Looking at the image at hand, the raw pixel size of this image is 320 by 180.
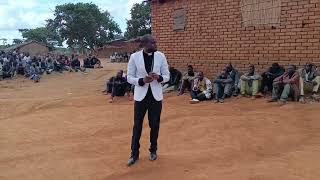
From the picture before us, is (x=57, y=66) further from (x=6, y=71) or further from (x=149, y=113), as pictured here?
(x=149, y=113)

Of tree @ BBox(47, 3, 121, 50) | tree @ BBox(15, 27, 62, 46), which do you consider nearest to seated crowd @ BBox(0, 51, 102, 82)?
tree @ BBox(47, 3, 121, 50)

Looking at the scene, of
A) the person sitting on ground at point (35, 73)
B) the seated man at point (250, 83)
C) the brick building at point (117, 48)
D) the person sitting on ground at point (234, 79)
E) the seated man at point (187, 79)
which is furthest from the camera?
the brick building at point (117, 48)

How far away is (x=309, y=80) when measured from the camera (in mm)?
9820

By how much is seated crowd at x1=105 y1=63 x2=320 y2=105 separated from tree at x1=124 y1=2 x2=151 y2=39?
34.2 metres

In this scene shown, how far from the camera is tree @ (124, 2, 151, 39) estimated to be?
46.8m

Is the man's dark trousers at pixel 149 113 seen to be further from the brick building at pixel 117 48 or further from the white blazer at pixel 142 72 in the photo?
the brick building at pixel 117 48


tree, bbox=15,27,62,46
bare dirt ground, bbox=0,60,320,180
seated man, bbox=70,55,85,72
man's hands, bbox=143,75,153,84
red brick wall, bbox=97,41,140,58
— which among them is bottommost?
bare dirt ground, bbox=0,60,320,180

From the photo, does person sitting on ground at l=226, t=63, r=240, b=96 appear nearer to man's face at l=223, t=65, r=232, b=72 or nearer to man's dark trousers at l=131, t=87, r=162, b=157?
man's face at l=223, t=65, r=232, b=72

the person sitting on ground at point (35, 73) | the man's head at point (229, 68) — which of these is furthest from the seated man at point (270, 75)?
the person sitting on ground at point (35, 73)

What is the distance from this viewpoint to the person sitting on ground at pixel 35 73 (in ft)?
68.0

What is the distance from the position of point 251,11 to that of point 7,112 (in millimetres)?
7010

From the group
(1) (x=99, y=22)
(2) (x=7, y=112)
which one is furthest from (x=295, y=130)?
(1) (x=99, y=22)

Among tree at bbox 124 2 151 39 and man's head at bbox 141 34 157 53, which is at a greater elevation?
tree at bbox 124 2 151 39

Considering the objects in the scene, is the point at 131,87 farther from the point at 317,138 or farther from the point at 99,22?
the point at 99,22
